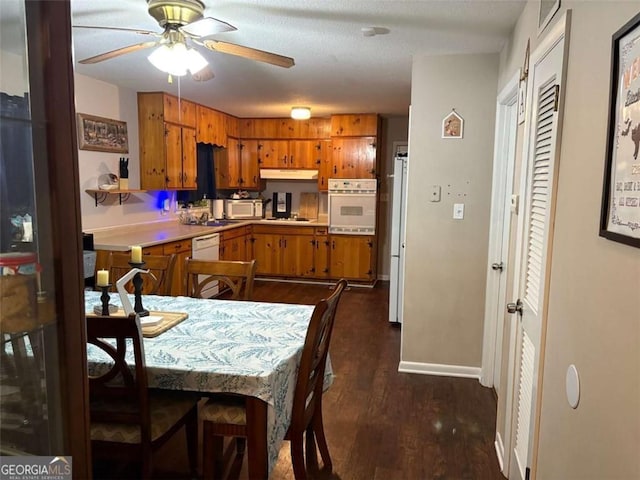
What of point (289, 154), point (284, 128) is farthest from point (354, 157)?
point (284, 128)

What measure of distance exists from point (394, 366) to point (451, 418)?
2.73 ft

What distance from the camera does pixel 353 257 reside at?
621 centimetres

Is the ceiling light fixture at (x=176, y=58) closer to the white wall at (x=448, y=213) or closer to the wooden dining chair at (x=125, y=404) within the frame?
the wooden dining chair at (x=125, y=404)

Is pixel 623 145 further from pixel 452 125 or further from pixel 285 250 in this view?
pixel 285 250

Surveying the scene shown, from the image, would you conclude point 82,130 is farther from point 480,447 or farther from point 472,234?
point 480,447

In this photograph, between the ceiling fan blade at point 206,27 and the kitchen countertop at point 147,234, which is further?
the kitchen countertop at point 147,234

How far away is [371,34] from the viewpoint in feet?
8.93

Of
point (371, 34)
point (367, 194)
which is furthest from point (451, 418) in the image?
point (367, 194)

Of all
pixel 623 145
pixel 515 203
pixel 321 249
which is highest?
pixel 623 145

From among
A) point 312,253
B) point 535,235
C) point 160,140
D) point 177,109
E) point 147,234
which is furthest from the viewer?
point 312,253

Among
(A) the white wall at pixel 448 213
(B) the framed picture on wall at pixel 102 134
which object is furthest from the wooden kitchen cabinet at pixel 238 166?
(A) the white wall at pixel 448 213

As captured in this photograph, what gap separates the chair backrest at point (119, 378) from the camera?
1540mm

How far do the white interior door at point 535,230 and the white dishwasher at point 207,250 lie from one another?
349 centimetres

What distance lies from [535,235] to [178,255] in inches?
136
